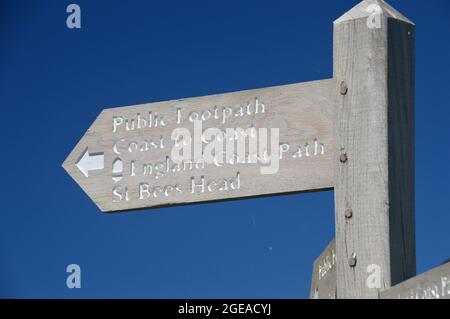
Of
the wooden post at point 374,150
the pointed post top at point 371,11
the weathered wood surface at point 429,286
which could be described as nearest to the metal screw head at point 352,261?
the wooden post at point 374,150

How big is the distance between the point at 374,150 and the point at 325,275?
0.55 metres

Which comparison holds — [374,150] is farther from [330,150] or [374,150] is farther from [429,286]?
[429,286]

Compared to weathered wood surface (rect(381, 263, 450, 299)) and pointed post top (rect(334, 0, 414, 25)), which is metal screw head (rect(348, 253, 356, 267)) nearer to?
weathered wood surface (rect(381, 263, 450, 299))

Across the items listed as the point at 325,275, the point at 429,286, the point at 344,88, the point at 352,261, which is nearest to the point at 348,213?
the point at 352,261

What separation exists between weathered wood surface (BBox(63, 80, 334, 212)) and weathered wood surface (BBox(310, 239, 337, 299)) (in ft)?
0.79

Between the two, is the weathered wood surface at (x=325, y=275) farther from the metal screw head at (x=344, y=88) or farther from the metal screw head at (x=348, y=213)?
the metal screw head at (x=344, y=88)

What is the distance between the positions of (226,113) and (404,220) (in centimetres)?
60

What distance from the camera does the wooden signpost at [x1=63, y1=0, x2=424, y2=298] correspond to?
239 cm

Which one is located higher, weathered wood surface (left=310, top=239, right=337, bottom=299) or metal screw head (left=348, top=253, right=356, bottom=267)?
weathered wood surface (left=310, top=239, right=337, bottom=299)

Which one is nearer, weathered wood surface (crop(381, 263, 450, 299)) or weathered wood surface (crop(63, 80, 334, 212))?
weathered wood surface (crop(381, 263, 450, 299))

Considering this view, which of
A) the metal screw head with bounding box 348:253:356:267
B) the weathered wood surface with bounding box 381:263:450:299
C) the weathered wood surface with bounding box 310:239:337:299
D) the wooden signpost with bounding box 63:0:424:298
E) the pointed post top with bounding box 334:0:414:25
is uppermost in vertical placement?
the pointed post top with bounding box 334:0:414:25

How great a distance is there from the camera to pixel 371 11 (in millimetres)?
2447

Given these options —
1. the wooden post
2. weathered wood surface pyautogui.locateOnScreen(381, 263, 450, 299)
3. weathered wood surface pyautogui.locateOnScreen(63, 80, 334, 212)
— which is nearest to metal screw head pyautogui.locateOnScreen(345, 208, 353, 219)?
the wooden post

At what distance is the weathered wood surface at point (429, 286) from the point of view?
6.09 ft
